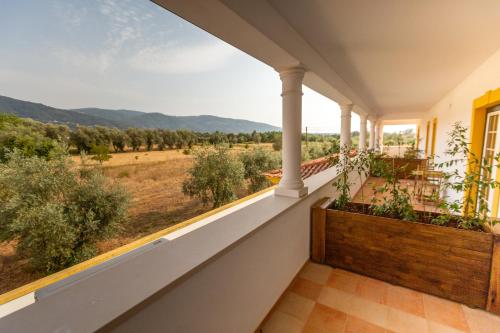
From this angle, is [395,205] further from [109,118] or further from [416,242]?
[109,118]

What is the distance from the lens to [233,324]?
1.38 meters

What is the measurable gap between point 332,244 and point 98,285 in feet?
6.90

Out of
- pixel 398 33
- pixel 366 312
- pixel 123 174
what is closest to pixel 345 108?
pixel 398 33

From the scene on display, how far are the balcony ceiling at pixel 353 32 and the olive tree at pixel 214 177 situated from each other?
1.15 m

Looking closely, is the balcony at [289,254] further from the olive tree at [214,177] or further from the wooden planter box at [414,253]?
the olive tree at [214,177]

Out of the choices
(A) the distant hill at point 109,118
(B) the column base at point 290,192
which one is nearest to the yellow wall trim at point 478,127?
(B) the column base at point 290,192

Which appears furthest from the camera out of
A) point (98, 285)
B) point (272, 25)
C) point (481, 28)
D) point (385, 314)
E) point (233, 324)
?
point (481, 28)

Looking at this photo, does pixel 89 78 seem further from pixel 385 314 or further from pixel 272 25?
pixel 385 314

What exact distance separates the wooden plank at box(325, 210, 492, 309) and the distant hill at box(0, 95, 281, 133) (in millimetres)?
1582

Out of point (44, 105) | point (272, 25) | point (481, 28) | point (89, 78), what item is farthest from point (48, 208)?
point (481, 28)

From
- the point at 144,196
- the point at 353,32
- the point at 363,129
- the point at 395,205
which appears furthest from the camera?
the point at 363,129

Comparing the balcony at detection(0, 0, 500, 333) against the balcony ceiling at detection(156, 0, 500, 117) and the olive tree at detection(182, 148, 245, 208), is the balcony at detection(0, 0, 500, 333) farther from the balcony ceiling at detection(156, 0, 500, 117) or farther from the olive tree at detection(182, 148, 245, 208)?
the olive tree at detection(182, 148, 245, 208)

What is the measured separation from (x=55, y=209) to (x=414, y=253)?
2.77 m

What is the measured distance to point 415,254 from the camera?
1945mm
